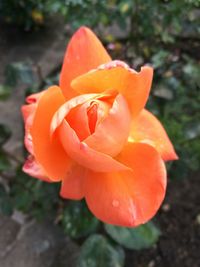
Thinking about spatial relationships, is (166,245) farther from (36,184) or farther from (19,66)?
(19,66)

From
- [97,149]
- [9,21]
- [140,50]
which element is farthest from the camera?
[9,21]

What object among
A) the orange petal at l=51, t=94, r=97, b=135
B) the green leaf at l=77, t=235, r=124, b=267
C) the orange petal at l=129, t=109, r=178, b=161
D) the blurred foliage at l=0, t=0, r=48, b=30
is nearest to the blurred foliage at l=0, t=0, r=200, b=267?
the green leaf at l=77, t=235, r=124, b=267

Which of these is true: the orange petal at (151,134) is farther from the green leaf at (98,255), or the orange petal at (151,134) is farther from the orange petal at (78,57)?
the green leaf at (98,255)

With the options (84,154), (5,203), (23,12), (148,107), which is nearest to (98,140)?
A: (84,154)

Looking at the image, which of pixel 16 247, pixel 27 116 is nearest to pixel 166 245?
pixel 16 247

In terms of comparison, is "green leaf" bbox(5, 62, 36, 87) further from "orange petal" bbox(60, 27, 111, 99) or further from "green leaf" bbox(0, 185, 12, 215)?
"orange petal" bbox(60, 27, 111, 99)

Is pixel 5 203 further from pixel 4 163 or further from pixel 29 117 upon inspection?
pixel 29 117

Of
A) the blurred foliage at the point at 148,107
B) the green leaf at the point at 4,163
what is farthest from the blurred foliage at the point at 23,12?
the green leaf at the point at 4,163
